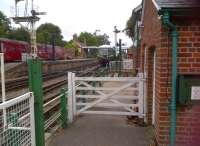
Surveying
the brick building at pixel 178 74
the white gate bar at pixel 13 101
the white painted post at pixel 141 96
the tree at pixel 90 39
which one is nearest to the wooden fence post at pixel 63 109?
the white painted post at pixel 141 96

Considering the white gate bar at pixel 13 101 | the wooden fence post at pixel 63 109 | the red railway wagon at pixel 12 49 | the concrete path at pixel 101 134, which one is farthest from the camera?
the red railway wagon at pixel 12 49

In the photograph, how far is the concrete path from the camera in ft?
22.3

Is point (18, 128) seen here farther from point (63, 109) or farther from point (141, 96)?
point (141, 96)

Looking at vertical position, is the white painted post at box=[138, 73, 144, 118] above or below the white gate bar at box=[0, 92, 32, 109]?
below

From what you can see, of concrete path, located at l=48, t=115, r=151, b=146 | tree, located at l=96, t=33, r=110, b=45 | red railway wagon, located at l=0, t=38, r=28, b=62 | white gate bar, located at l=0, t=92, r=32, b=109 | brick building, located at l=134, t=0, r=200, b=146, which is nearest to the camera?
white gate bar, located at l=0, t=92, r=32, b=109

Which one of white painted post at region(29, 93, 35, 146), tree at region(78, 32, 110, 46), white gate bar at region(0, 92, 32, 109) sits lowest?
white painted post at region(29, 93, 35, 146)

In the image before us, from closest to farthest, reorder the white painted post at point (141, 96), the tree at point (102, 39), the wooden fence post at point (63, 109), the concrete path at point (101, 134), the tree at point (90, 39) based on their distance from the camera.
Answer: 1. the concrete path at point (101, 134)
2. the wooden fence post at point (63, 109)
3. the white painted post at point (141, 96)
4. the tree at point (90, 39)
5. the tree at point (102, 39)

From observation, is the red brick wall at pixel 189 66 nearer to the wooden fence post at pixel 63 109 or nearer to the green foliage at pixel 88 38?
the wooden fence post at pixel 63 109

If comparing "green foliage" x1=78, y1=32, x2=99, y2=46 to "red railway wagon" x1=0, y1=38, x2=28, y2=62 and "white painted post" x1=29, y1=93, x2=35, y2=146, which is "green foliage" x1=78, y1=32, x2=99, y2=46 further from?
"white painted post" x1=29, y1=93, x2=35, y2=146

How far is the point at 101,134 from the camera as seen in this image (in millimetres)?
7480

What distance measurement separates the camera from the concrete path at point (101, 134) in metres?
6.79

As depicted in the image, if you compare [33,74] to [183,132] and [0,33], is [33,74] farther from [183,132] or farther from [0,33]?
[0,33]

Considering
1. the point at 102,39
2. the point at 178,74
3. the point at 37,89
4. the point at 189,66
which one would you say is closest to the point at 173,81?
the point at 178,74

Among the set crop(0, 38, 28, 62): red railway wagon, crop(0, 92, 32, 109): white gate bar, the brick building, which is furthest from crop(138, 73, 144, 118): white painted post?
crop(0, 38, 28, 62): red railway wagon
